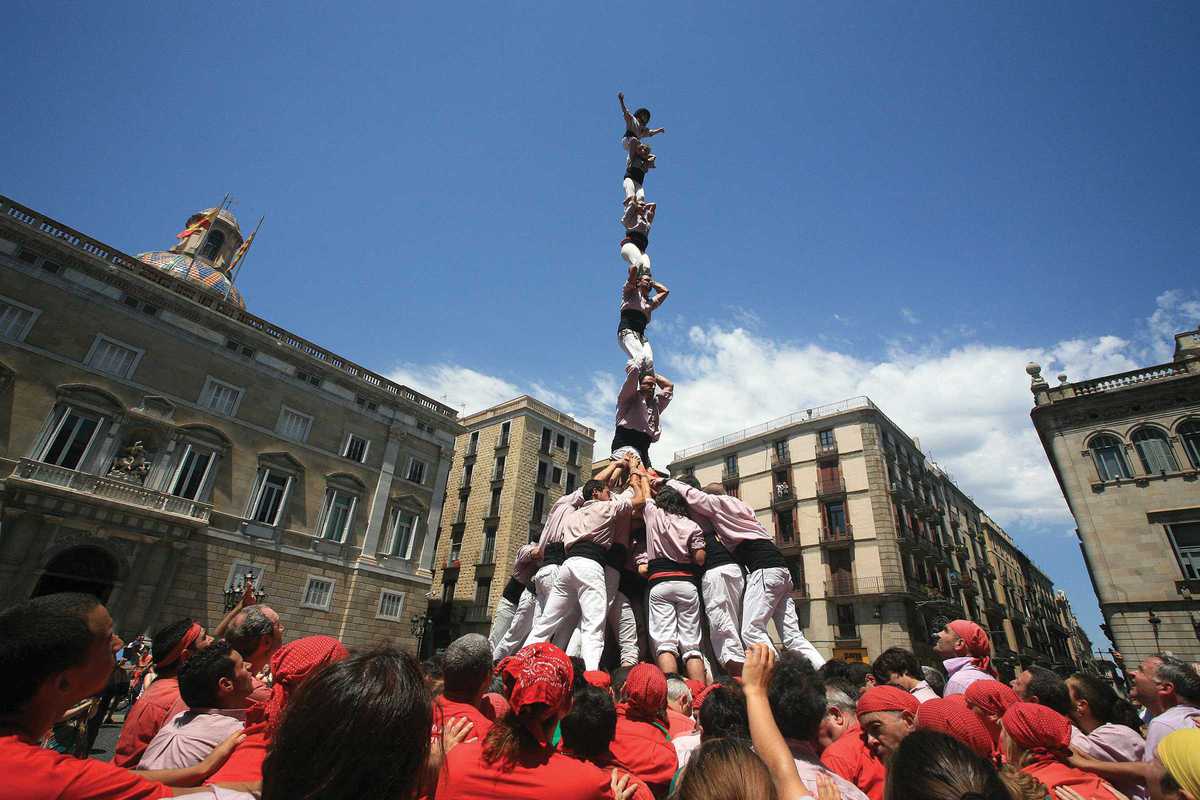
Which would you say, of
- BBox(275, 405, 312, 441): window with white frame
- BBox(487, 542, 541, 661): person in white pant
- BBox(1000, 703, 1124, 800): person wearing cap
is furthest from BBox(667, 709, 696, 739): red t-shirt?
BBox(275, 405, 312, 441): window with white frame

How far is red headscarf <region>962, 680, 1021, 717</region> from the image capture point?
3477 millimetres

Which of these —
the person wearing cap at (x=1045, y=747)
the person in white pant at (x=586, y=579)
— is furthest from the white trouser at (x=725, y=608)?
the person wearing cap at (x=1045, y=747)

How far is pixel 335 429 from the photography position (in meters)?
25.6

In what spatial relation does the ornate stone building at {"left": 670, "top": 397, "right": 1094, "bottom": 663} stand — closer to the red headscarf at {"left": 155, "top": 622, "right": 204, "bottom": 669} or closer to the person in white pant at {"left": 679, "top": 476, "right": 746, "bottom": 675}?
the person in white pant at {"left": 679, "top": 476, "right": 746, "bottom": 675}

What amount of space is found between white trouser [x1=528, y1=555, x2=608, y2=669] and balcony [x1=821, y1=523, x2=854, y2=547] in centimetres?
2852

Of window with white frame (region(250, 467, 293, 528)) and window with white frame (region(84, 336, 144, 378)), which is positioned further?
window with white frame (region(250, 467, 293, 528))

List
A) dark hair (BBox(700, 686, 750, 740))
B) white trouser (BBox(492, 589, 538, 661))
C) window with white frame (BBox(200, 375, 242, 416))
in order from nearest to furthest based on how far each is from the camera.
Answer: dark hair (BBox(700, 686, 750, 740)), white trouser (BBox(492, 589, 538, 661)), window with white frame (BBox(200, 375, 242, 416))

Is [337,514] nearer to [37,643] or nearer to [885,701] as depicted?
[37,643]

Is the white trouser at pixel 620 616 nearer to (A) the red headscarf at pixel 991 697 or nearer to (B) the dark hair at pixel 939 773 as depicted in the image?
(A) the red headscarf at pixel 991 697

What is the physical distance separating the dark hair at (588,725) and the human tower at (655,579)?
11.4 feet

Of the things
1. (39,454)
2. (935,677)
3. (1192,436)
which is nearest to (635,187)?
(935,677)

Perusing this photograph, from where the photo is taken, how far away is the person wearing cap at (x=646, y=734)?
296 centimetres

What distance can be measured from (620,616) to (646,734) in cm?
387

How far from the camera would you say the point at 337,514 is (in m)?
24.6
